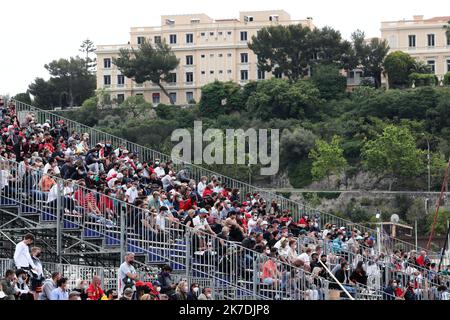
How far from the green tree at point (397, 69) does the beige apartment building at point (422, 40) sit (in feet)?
26.8

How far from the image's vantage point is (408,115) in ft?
321

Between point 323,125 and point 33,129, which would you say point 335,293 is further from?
point 323,125

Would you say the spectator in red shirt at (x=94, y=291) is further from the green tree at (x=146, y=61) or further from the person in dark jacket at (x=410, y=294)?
the green tree at (x=146, y=61)

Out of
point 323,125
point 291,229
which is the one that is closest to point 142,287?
point 291,229

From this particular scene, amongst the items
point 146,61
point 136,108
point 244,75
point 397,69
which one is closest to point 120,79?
point 146,61

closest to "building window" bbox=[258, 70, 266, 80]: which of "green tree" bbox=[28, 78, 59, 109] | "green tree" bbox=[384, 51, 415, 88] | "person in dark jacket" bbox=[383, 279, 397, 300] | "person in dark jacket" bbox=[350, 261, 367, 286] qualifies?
"green tree" bbox=[384, 51, 415, 88]

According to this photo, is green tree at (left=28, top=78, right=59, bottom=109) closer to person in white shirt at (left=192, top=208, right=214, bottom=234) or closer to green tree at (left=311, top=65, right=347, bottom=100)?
green tree at (left=311, top=65, right=347, bottom=100)

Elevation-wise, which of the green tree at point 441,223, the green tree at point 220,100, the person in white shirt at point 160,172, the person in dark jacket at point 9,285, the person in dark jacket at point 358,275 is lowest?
the green tree at point 441,223

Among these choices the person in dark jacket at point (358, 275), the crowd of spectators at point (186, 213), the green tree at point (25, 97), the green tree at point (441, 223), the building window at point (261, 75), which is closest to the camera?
the crowd of spectators at point (186, 213)

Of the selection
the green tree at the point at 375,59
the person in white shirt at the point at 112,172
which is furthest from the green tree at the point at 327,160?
the person in white shirt at the point at 112,172

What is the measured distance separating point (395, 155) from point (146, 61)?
125 feet

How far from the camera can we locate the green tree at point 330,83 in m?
107

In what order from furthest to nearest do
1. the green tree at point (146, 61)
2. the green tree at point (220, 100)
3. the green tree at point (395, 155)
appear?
the green tree at point (146, 61) → the green tree at point (220, 100) → the green tree at point (395, 155)
